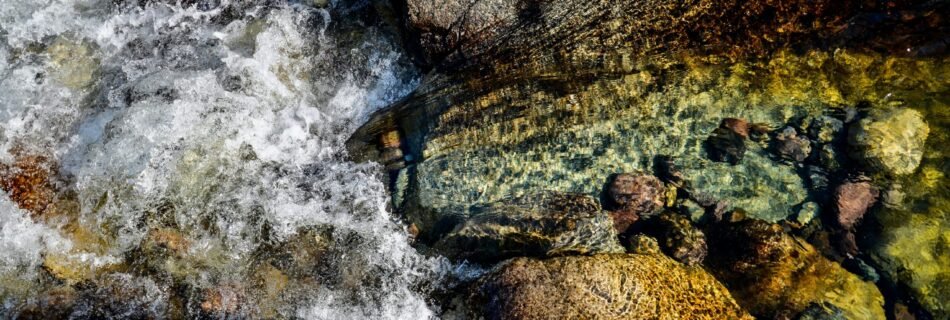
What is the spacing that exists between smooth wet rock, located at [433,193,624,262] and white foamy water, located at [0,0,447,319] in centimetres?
31

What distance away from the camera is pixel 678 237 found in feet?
15.0

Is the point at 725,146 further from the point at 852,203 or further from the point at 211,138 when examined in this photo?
the point at 211,138

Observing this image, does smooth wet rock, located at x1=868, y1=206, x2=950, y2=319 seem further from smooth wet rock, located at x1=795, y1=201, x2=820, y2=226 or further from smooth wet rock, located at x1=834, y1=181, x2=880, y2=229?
smooth wet rock, located at x1=795, y1=201, x2=820, y2=226

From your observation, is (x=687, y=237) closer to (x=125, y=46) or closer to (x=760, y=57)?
(x=760, y=57)

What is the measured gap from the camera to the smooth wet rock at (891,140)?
479 centimetres

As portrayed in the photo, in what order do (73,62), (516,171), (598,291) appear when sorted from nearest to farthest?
(598,291) → (516,171) → (73,62)

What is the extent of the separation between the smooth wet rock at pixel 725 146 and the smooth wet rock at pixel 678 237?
0.59m

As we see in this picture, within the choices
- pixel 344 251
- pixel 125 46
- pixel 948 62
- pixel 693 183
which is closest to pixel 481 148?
pixel 344 251

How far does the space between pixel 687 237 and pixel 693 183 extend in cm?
47

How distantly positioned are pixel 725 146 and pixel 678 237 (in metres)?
0.90

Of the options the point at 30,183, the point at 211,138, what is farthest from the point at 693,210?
the point at 30,183

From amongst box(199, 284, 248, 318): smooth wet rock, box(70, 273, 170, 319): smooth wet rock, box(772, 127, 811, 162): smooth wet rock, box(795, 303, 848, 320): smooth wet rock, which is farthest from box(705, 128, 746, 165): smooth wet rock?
box(70, 273, 170, 319): smooth wet rock

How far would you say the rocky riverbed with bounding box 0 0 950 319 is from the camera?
4520 millimetres

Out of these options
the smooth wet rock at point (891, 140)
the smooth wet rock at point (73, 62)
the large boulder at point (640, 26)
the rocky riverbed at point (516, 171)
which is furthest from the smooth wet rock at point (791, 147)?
the smooth wet rock at point (73, 62)
